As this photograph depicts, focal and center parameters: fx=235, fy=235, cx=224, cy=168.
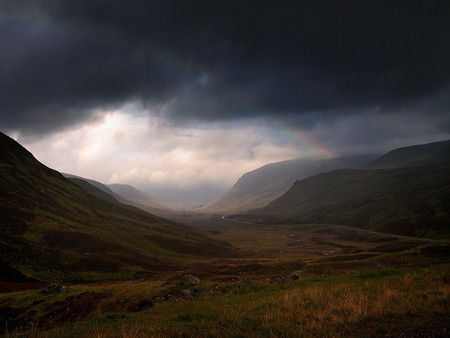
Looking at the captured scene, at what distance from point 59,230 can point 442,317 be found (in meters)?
127

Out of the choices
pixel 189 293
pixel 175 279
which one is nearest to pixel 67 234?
pixel 175 279

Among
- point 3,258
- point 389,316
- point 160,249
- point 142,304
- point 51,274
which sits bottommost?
point 160,249

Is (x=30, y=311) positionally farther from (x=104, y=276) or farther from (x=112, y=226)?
(x=112, y=226)

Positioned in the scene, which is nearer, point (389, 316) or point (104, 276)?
point (389, 316)

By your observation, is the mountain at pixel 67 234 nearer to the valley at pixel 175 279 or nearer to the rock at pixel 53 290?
the valley at pixel 175 279

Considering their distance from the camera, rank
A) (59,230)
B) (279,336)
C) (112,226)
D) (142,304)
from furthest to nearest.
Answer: (112,226), (59,230), (142,304), (279,336)

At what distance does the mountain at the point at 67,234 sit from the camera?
76875mm

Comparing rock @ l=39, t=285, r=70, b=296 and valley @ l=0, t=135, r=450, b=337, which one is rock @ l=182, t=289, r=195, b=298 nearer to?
valley @ l=0, t=135, r=450, b=337

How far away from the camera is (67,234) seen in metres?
103

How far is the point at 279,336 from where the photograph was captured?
7430 mm

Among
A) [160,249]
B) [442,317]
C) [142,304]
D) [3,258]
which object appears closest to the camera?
[442,317]

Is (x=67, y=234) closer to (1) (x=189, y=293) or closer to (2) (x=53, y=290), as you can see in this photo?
(2) (x=53, y=290)

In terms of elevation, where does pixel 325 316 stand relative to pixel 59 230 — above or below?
above

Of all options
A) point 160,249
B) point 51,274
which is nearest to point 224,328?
point 51,274
